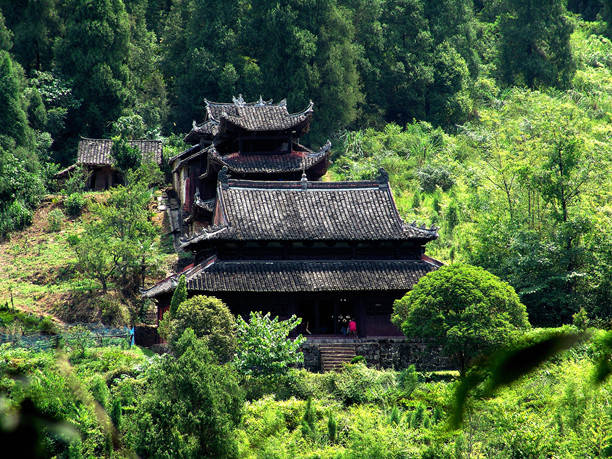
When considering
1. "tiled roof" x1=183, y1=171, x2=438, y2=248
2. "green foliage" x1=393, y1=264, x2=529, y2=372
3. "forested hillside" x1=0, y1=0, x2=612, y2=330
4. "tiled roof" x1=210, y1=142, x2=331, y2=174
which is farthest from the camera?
"tiled roof" x1=210, y1=142, x2=331, y2=174

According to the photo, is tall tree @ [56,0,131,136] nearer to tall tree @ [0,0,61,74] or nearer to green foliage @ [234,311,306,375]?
tall tree @ [0,0,61,74]

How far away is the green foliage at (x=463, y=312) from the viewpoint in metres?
22.7

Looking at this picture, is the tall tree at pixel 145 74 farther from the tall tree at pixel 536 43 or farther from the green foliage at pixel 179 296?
the green foliage at pixel 179 296

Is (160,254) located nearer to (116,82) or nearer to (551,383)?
(116,82)

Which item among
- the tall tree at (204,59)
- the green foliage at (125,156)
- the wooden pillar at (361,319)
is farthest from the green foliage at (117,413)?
the tall tree at (204,59)

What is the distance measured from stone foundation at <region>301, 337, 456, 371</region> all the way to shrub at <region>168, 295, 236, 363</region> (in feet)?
14.5

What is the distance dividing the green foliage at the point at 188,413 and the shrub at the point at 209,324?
14.2 feet

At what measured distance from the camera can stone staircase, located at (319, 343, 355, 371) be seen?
2619 cm

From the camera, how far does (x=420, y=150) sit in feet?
160

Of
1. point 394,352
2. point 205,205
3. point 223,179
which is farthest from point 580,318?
point 205,205

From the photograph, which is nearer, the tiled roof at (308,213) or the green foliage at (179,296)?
the green foliage at (179,296)

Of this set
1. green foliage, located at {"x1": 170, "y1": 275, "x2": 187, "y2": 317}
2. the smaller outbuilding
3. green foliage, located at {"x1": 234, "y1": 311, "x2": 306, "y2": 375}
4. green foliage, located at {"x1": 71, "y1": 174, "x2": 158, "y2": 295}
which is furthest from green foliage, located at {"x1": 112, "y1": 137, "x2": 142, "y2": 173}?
green foliage, located at {"x1": 234, "y1": 311, "x2": 306, "y2": 375}

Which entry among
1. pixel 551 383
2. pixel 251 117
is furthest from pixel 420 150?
pixel 551 383

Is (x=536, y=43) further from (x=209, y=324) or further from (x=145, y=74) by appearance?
(x=209, y=324)
